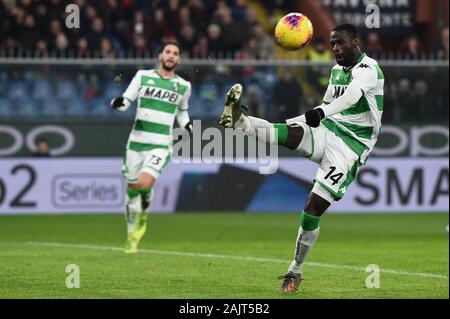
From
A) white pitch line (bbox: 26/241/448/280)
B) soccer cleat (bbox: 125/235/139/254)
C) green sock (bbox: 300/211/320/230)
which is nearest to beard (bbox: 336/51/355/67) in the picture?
green sock (bbox: 300/211/320/230)

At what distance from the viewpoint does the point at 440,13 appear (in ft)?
80.9

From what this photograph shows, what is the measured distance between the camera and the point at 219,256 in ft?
43.2

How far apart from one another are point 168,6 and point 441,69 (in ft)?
18.7

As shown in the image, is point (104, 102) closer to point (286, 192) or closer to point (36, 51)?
point (36, 51)

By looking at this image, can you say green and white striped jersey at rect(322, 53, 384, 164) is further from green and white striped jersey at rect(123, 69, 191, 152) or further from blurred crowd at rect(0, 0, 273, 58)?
blurred crowd at rect(0, 0, 273, 58)

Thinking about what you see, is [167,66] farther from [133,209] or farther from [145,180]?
[133,209]

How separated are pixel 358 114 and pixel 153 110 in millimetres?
4511

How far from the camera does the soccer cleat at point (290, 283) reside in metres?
9.73

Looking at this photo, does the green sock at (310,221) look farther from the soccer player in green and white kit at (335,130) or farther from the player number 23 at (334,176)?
the player number 23 at (334,176)

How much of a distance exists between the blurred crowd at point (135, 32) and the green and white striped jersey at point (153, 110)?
5.53 meters

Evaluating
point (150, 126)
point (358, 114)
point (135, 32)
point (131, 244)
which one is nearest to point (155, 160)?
point (150, 126)

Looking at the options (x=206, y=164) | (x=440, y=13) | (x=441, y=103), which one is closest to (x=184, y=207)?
(x=206, y=164)

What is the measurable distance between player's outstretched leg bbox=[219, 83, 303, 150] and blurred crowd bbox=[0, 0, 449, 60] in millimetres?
10029

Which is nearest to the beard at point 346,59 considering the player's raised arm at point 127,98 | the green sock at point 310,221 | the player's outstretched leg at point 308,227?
the player's outstretched leg at point 308,227
